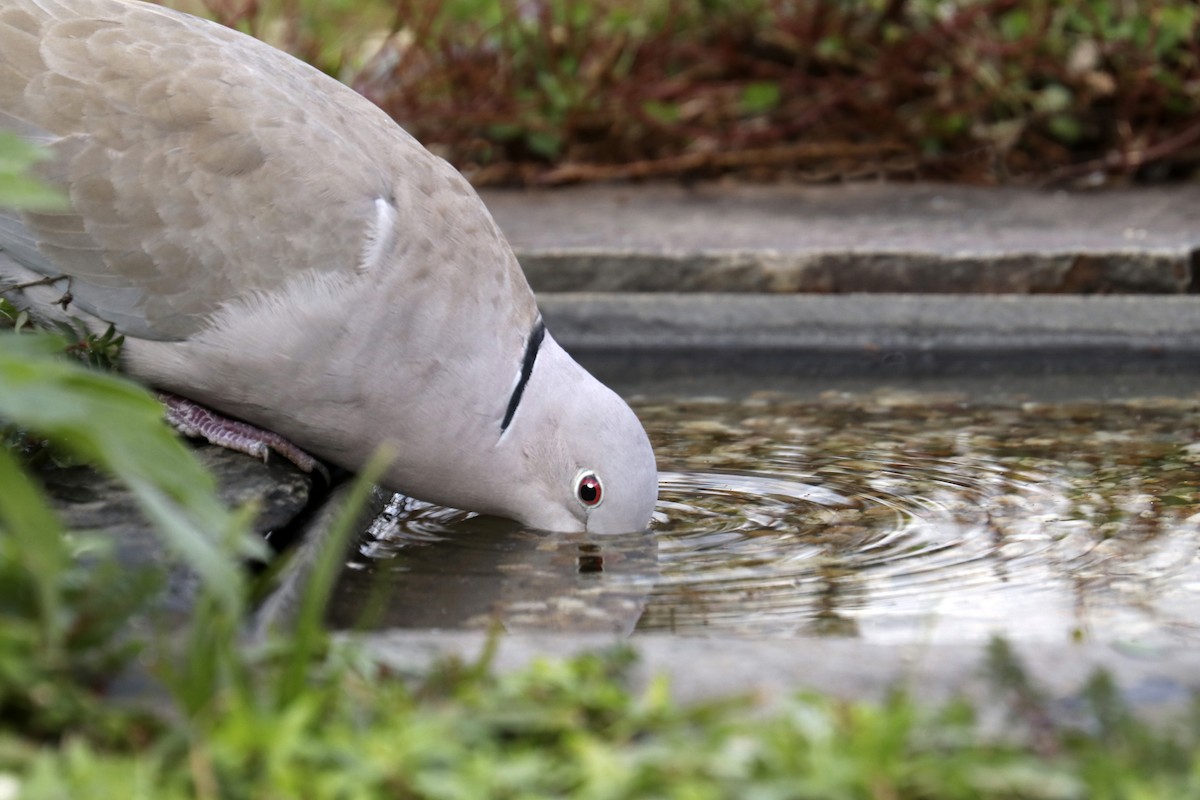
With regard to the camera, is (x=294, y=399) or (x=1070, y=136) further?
(x=1070, y=136)

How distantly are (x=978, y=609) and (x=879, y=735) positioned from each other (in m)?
1.12

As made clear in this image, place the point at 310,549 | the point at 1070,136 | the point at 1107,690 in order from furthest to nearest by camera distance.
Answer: the point at 1070,136
the point at 310,549
the point at 1107,690

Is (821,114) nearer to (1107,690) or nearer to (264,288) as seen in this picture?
(264,288)

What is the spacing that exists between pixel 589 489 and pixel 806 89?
141 inches

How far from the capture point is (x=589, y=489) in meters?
2.91

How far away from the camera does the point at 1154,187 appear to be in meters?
5.44

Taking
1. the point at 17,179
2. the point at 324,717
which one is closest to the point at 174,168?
the point at 17,179

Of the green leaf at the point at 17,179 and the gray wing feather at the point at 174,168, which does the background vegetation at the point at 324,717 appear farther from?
the gray wing feather at the point at 174,168

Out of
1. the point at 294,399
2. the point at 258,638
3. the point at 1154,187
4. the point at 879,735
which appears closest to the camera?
the point at 879,735

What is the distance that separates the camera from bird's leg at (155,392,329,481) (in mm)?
3020

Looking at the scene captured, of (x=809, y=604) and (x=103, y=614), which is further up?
(x=103, y=614)

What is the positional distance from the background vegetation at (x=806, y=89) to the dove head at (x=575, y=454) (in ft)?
9.41

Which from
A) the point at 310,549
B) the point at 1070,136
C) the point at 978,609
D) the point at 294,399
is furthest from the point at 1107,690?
the point at 1070,136

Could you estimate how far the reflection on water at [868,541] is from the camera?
102 inches
